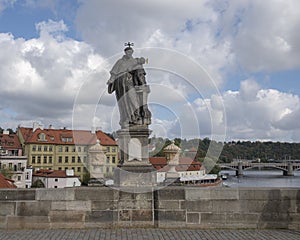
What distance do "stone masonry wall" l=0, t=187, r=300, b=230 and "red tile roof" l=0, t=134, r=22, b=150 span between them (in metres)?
57.4

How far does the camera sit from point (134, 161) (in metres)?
8.28

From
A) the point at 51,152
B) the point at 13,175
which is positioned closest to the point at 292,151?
the point at 51,152

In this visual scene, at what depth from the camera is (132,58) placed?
8812 mm

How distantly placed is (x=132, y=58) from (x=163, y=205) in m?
3.71

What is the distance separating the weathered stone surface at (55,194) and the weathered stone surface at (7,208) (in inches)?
20.9

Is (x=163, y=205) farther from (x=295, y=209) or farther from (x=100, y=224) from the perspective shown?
(x=295, y=209)

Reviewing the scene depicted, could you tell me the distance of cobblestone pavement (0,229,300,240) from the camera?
6688 mm

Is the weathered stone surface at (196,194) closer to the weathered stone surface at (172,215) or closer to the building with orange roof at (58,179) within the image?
the weathered stone surface at (172,215)

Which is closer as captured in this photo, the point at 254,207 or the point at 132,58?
the point at 254,207

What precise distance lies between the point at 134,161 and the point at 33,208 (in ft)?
8.07

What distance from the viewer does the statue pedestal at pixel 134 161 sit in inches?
316

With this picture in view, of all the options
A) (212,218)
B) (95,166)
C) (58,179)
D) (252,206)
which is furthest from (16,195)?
(58,179)

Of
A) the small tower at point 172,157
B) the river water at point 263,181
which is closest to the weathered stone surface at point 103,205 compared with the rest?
the small tower at point 172,157

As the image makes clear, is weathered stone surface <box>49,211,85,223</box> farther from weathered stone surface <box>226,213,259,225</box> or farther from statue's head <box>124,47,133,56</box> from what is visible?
statue's head <box>124,47,133,56</box>
